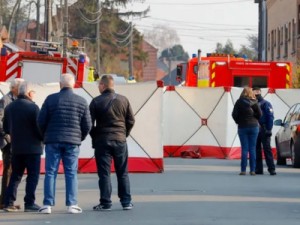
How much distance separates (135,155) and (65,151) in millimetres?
8905

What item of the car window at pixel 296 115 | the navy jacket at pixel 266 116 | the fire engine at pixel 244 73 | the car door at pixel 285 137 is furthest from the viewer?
the fire engine at pixel 244 73

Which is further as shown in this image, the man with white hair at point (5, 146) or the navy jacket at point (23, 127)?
the man with white hair at point (5, 146)

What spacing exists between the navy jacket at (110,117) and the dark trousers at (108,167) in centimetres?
10

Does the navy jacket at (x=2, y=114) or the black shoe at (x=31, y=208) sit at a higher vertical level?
the navy jacket at (x=2, y=114)

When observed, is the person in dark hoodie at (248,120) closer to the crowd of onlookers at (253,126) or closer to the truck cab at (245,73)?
the crowd of onlookers at (253,126)

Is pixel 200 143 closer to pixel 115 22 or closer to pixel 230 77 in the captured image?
pixel 230 77

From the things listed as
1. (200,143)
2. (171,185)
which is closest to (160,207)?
(171,185)

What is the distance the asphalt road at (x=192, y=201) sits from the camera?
14.6 m

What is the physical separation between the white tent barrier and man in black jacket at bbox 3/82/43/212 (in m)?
8.38

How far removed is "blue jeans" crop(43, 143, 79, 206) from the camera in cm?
1544

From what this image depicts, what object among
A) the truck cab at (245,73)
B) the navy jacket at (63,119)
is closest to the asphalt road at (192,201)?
the navy jacket at (63,119)

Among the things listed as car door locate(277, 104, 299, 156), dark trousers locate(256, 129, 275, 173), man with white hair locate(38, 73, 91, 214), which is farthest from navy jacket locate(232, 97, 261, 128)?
man with white hair locate(38, 73, 91, 214)

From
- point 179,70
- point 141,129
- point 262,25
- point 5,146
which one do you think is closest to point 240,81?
point 179,70

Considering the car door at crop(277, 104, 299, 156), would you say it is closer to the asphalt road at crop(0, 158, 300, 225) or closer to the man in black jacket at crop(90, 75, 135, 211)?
the asphalt road at crop(0, 158, 300, 225)
